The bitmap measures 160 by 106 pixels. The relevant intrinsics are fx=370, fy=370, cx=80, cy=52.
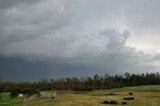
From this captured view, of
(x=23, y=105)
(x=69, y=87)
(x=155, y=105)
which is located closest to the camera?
(x=155, y=105)

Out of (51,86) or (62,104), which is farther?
(51,86)

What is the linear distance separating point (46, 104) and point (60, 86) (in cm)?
12473

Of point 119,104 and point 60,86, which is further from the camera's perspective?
point 60,86

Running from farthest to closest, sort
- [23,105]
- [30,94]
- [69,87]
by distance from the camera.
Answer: [69,87] → [30,94] → [23,105]

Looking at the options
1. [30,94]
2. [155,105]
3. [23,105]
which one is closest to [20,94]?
[30,94]

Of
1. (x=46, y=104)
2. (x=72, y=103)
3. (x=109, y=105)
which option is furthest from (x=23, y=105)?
(x=109, y=105)

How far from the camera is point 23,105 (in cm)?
7456

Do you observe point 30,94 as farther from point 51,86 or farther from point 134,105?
point 51,86

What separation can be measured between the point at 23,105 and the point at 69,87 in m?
121

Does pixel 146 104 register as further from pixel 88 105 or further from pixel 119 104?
pixel 88 105

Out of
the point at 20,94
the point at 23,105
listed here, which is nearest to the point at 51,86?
the point at 20,94

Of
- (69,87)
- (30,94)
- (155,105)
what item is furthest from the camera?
(69,87)

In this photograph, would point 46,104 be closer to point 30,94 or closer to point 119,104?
point 119,104

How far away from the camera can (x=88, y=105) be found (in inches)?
2749
